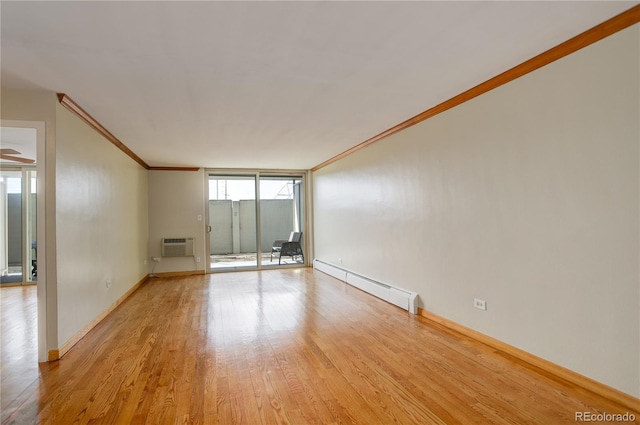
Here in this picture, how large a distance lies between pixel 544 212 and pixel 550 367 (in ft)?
3.77

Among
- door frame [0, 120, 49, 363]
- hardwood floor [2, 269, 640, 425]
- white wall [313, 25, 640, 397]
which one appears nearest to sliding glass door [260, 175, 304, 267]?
hardwood floor [2, 269, 640, 425]

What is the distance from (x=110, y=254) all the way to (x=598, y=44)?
538 cm

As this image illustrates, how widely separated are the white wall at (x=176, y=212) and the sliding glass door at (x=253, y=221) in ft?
0.76

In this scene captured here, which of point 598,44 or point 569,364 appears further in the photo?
point 569,364

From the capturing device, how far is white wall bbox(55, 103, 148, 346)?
297 cm

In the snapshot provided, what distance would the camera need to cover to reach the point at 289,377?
243 cm

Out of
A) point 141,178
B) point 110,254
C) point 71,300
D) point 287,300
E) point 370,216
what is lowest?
point 287,300

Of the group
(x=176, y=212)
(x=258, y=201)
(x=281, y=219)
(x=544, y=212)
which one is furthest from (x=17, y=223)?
(x=544, y=212)

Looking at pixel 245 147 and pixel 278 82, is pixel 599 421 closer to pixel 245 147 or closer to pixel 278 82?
pixel 278 82

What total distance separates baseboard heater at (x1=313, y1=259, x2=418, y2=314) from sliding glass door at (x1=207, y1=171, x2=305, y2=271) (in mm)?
1639

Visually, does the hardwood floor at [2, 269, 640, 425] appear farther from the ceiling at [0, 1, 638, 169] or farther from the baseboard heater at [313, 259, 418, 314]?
the ceiling at [0, 1, 638, 169]

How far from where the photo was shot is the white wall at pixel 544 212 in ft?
6.52

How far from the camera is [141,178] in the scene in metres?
6.39

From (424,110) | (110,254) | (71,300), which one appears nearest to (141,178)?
(110,254)
